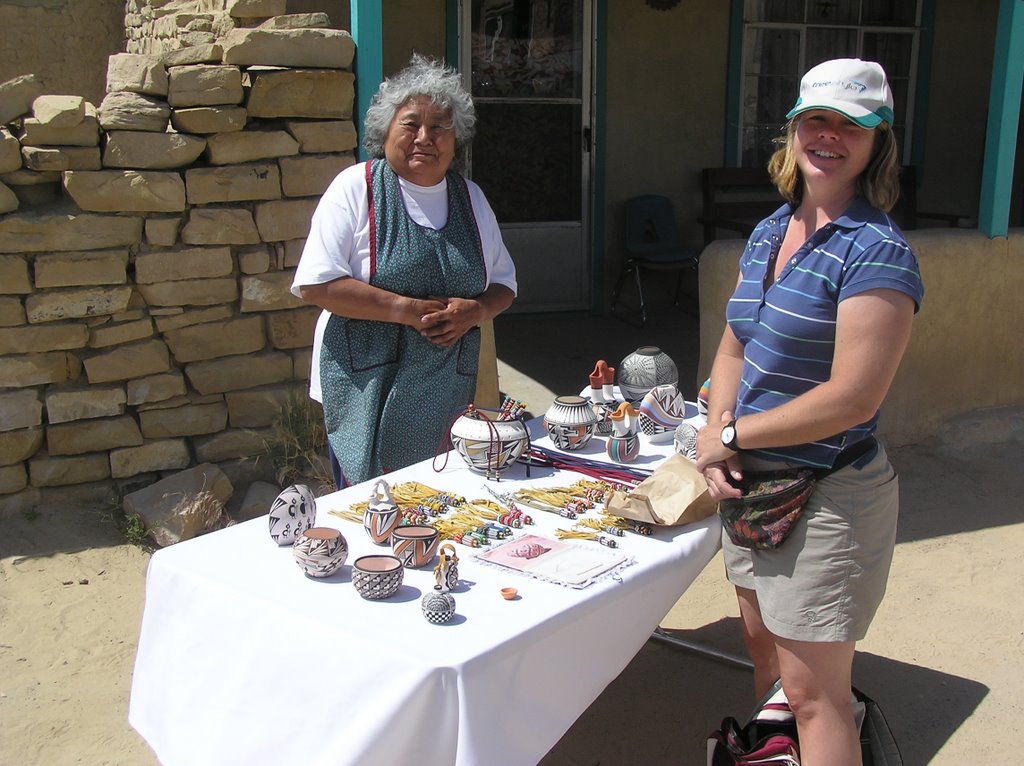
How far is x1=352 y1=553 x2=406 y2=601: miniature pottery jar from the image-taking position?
186 centimetres

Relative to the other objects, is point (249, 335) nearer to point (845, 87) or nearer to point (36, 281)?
point (36, 281)

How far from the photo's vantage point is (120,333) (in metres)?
4.02

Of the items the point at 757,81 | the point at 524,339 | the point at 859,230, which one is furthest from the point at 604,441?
the point at 757,81

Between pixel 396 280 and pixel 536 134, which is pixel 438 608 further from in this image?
pixel 536 134

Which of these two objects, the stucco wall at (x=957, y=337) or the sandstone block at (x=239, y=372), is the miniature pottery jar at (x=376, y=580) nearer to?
the sandstone block at (x=239, y=372)

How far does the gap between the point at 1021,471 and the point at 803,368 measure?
139 inches

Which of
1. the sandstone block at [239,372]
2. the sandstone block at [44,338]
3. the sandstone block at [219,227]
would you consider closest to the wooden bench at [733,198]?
the sandstone block at [239,372]

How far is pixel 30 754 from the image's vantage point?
281 cm

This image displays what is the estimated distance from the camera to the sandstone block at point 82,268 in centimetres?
384

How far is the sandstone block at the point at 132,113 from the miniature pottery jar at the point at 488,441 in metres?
2.13

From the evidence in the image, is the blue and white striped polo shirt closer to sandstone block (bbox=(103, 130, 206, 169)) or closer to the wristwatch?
the wristwatch

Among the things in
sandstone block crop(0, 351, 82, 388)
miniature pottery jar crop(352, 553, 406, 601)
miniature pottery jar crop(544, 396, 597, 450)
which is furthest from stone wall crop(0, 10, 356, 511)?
miniature pottery jar crop(352, 553, 406, 601)

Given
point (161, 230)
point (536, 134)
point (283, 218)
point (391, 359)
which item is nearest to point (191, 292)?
point (161, 230)

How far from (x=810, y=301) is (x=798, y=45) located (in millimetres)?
6590
